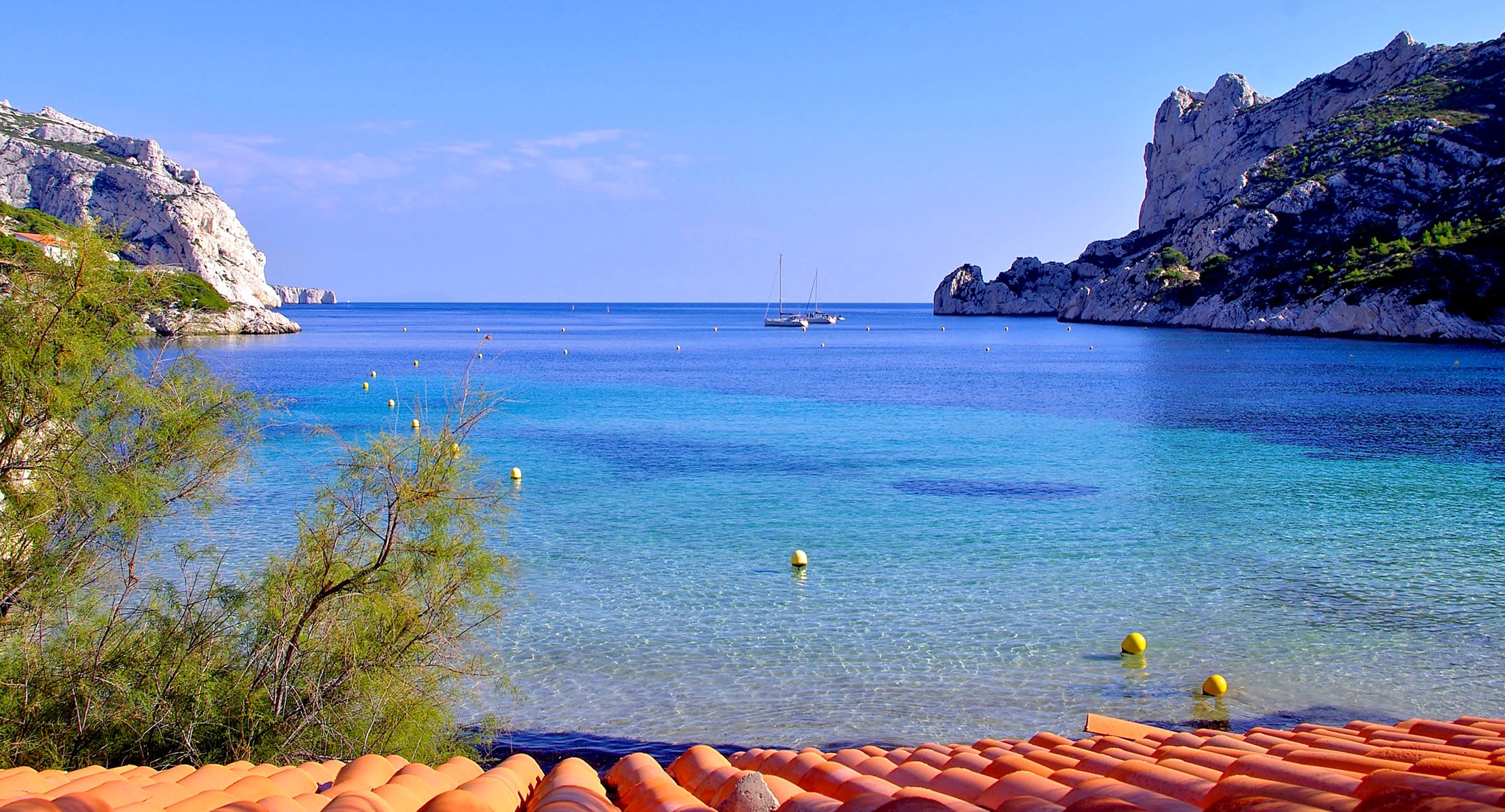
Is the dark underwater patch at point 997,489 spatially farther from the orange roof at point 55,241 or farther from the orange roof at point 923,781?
the orange roof at point 55,241

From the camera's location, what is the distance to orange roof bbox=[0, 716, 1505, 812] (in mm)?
3258

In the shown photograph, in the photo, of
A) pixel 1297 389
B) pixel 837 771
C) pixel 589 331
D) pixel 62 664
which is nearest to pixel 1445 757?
pixel 837 771

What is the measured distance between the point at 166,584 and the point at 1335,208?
303ft

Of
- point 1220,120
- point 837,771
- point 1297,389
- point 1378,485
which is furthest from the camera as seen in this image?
point 1220,120

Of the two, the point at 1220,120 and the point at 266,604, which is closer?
the point at 266,604

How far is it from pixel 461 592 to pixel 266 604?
54.9 inches

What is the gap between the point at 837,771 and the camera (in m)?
4.93

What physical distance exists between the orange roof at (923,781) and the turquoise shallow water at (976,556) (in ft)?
11.4

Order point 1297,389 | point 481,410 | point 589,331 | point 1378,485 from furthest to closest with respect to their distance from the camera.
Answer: point 589,331, point 1297,389, point 1378,485, point 481,410

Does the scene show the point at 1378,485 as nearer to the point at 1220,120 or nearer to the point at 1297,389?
the point at 1297,389

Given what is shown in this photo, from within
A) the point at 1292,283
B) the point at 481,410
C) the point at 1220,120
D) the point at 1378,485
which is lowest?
the point at 1378,485

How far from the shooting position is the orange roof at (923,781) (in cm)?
326

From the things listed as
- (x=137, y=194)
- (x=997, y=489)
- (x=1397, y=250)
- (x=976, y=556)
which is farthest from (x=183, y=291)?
(x=137, y=194)

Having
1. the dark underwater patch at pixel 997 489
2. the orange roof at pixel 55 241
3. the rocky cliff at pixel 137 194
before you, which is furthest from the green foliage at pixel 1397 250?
the rocky cliff at pixel 137 194
